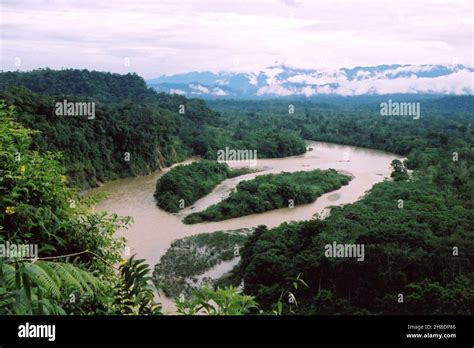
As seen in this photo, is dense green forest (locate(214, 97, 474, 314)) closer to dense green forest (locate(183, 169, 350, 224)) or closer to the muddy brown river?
the muddy brown river

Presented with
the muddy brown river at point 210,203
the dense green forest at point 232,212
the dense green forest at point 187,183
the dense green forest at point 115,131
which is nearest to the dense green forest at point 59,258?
the dense green forest at point 232,212

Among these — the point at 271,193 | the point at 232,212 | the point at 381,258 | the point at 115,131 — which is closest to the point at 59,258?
the point at 381,258

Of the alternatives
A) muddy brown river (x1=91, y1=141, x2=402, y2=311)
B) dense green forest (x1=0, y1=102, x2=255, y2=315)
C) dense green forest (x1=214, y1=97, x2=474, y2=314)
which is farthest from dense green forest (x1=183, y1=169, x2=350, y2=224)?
dense green forest (x1=0, y1=102, x2=255, y2=315)

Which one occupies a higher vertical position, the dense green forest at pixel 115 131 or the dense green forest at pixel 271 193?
the dense green forest at pixel 115 131

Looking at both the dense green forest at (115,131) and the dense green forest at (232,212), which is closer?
the dense green forest at (232,212)

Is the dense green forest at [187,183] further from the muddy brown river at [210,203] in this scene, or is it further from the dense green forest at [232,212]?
the dense green forest at [232,212]

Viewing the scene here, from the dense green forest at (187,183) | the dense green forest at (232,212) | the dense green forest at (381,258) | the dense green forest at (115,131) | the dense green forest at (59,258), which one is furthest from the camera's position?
the dense green forest at (187,183)
